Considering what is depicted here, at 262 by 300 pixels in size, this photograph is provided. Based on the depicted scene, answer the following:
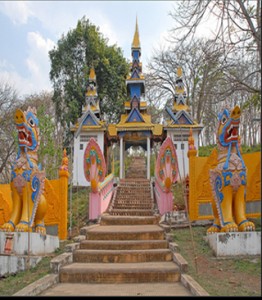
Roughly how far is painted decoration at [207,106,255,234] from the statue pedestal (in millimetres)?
3799

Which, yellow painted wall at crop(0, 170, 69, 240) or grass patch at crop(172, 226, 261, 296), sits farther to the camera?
yellow painted wall at crop(0, 170, 69, 240)

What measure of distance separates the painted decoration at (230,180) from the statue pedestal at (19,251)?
12.5 feet

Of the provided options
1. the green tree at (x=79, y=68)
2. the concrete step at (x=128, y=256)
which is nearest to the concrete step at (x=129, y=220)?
the concrete step at (x=128, y=256)

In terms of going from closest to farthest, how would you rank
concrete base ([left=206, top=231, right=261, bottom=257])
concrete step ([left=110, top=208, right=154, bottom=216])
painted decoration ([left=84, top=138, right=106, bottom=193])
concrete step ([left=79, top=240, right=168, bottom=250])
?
concrete base ([left=206, top=231, right=261, bottom=257])
concrete step ([left=79, top=240, right=168, bottom=250])
painted decoration ([left=84, top=138, right=106, bottom=193])
concrete step ([left=110, top=208, right=154, bottom=216])

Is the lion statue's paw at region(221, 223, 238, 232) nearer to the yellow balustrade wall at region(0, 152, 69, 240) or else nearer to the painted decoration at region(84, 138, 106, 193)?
the yellow balustrade wall at region(0, 152, 69, 240)

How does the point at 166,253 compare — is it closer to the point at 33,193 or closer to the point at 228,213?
the point at 228,213

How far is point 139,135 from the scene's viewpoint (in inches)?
703

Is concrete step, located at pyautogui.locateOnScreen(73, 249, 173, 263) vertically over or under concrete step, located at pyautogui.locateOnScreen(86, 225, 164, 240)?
under

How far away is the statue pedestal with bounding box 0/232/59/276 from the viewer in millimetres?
7281

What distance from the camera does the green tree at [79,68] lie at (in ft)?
70.2

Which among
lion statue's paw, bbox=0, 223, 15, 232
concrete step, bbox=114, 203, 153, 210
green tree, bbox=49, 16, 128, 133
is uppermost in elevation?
green tree, bbox=49, 16, 128, 133

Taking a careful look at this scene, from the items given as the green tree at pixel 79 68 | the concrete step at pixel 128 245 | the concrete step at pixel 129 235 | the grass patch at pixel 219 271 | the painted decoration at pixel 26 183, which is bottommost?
the grass patch at pixel 219 271

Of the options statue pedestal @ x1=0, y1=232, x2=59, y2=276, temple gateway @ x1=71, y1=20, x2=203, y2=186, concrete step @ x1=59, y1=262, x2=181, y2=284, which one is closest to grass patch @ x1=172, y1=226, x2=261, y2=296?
concrete step @ x1=59, y1=262, x2=181, y2=284

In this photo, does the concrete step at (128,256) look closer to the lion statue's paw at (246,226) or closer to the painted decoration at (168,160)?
the lion statue's paw at (246,226)
